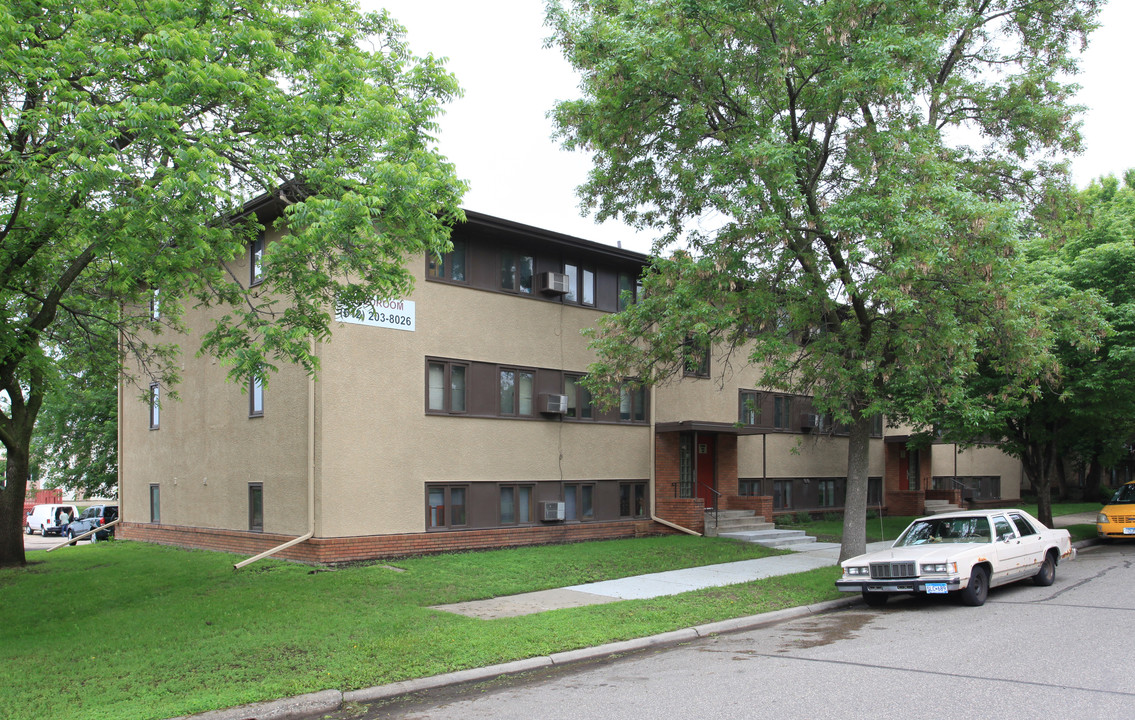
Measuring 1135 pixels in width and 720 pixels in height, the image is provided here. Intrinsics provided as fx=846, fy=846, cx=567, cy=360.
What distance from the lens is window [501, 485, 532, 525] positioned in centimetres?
1834

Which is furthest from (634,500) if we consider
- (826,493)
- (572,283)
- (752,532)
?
(826,493)

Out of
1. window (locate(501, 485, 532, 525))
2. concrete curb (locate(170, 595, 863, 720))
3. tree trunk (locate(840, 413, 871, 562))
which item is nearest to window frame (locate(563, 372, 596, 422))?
window (locate(501, 485, 532, 525))

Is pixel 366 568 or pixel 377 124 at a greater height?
pixel 377 124

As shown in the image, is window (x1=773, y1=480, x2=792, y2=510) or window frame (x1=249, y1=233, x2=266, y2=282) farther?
window (x1=773, y1=480, x2=792, y2=510)

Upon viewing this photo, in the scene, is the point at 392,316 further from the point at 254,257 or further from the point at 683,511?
the point at 683,511

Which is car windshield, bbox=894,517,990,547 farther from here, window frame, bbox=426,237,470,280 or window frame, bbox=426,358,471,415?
window frame, bbox=426,237,470,280

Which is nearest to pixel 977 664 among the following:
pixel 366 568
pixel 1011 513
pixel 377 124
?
pixel 1011 513

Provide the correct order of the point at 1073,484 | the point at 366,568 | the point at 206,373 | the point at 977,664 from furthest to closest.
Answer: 1. the point at 1073,484
2. the point at 206,373
3. the point at 366,568
4. the point at 977,664

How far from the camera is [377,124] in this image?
36.1ft

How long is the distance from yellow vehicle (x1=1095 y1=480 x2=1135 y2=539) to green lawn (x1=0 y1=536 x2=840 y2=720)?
407 inches

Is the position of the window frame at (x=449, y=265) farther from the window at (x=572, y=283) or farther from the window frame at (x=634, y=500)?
the window frame at (x=634, y=500)

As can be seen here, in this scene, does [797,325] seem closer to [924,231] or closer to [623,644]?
[924,231]

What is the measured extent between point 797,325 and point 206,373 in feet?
45.0

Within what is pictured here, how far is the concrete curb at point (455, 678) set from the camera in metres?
6.96
